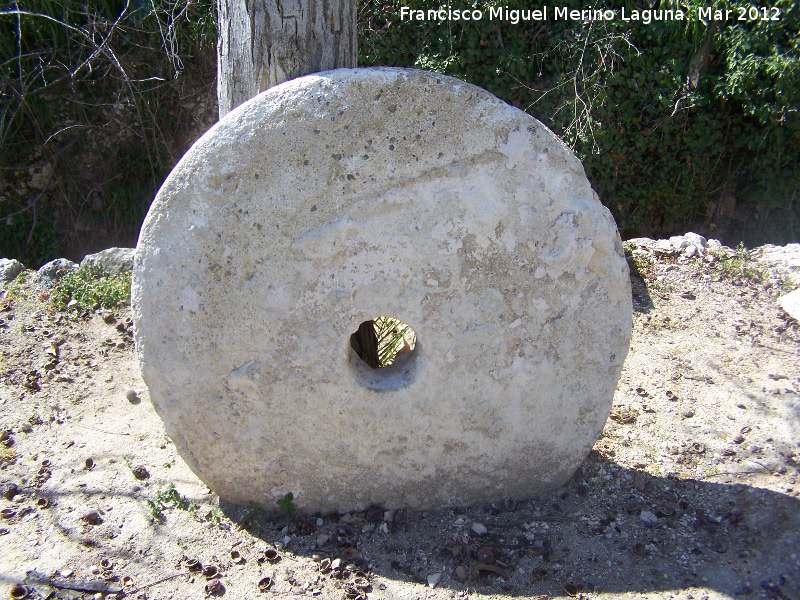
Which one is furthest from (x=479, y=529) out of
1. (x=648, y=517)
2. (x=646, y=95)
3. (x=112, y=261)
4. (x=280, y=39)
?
(x=646, y=95)

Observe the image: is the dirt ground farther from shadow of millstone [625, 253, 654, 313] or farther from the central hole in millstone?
the central hole in millstone

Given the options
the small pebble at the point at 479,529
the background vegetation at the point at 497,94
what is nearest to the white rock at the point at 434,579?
the small pebble at the point at 479,529

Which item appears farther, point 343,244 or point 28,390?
point 28,390

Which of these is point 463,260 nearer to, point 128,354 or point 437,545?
point 437,545

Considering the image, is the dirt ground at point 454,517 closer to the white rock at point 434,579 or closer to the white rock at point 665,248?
the white rock at point 434,579

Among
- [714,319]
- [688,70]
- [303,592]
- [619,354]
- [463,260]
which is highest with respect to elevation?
[688,70]

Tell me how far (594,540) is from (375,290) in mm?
1110

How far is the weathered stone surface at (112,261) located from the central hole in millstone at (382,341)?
5.39ft

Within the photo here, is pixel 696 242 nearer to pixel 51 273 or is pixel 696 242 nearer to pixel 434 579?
pixel 434 579

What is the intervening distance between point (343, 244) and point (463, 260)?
0.37m

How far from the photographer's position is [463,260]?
2.14 metres

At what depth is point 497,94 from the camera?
484 cm

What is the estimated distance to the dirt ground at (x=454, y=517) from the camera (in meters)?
2.16

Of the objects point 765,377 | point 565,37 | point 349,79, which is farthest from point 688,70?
point 349,79
